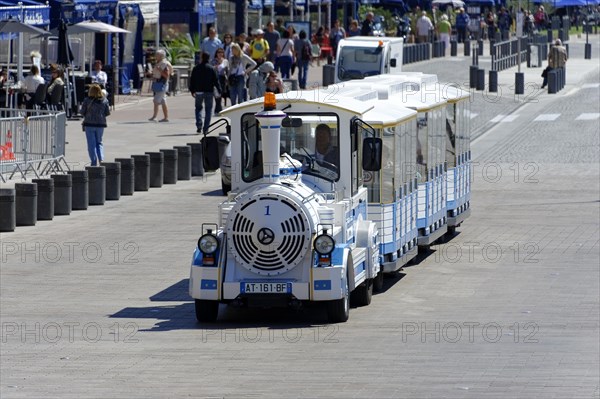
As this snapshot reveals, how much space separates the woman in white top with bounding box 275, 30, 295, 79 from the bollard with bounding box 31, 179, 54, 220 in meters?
24.8

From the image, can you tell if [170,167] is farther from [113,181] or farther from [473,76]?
[473,76]

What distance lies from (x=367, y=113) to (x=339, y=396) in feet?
20.3

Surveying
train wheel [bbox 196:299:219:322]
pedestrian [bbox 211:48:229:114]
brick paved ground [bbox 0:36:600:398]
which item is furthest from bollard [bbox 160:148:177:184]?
train wheel [bbox 196:299:219:322]

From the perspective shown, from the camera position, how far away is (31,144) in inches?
1065

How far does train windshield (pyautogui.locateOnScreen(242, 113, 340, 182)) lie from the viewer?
54.3ft

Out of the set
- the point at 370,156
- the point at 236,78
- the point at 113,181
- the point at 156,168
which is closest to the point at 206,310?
the point at 370,156

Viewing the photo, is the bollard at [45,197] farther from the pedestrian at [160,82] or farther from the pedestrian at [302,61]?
the pedestrian at [302,61]

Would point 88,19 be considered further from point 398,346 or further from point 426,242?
point 398,346

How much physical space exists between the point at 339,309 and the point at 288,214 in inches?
44.5

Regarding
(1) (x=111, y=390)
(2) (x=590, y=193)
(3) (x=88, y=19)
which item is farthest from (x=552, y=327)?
(3) (x=88, y=19)

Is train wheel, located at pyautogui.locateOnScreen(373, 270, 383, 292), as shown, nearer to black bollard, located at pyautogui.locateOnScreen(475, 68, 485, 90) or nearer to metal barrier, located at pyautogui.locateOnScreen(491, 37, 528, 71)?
black bollard, located at pyautogui.locateOnScreen(475, 68, 485, 90)

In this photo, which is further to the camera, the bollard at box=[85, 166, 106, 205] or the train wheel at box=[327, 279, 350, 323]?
the bollard at box=[85, 166, 106, 205]

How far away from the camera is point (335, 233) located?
1597 centimetres

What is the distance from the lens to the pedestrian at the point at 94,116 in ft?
92.3
